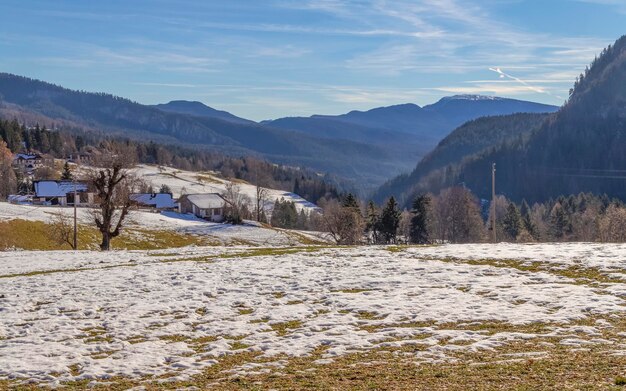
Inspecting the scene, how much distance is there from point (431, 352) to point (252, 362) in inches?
198

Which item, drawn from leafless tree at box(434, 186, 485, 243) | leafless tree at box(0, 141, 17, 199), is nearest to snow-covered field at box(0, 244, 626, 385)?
leafless tree at box(434, 186, 485, 243)

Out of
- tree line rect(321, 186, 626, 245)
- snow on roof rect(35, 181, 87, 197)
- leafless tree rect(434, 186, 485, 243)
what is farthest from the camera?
snow on roof rect(35, 181, 87, 197)

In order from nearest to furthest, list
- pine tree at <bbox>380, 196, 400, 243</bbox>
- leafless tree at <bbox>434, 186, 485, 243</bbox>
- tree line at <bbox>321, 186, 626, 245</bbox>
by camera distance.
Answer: tree line at <bbox>321, 186, 626, 245</bbox> < pine tree at <bbox>380, 196, 400, 243</bbox> < leafless tree at <bbox>434, 186, 485, 243</bbox>

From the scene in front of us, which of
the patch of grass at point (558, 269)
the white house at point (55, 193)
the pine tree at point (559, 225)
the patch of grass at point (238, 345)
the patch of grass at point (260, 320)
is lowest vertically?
the pine tree at point (559, 225)

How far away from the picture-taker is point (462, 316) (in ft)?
70.5

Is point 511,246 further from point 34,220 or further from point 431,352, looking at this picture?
point 34,220

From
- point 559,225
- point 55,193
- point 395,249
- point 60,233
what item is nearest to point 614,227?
point 559,225

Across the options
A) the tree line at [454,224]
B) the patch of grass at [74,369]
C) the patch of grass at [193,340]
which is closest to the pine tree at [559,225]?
the tree line at [454,224]

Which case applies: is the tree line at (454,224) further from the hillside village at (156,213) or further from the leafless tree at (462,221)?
the hillside village at (156,213)

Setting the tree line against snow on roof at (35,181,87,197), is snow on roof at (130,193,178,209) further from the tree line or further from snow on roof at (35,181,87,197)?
the tree line

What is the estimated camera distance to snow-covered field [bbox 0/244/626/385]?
693 inches

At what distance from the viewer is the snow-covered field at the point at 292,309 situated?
17594mm

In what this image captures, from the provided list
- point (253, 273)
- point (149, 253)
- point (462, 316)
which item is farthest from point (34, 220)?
point (462, 316)

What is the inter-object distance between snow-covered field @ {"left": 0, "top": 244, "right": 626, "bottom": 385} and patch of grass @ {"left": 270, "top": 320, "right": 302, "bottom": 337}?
7 cm
